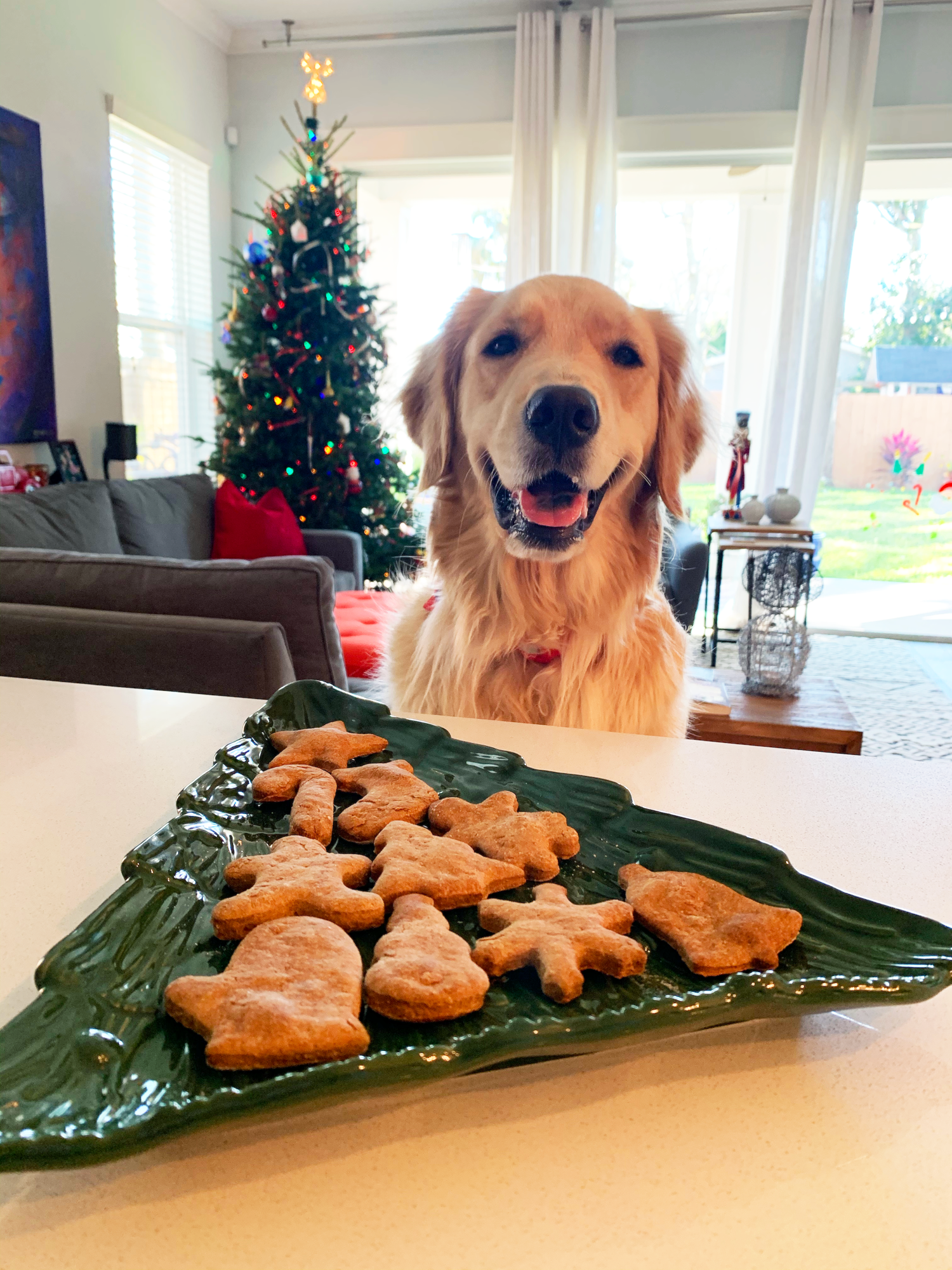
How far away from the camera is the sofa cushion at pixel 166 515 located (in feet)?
12.1

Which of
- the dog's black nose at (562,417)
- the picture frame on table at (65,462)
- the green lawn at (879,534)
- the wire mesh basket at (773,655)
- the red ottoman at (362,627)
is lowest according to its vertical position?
the wire mesh basket at (773,655)

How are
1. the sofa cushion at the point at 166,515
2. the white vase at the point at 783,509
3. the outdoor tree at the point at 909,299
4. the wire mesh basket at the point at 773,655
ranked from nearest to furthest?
the wire mesh basket at the point at 773,655
the sofa cushion at the point at 166,515
the white vase at the point at 783,509
the outdoor tree at the point at 909,299

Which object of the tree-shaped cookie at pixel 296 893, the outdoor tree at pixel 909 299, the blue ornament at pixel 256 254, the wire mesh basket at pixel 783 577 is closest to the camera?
the tree-shaped cookie at pixel 296 893

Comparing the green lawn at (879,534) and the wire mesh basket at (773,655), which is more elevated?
the green lawn at (879,534)

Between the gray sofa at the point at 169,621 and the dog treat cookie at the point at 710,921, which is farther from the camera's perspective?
the gray sofa at the point at 169,621

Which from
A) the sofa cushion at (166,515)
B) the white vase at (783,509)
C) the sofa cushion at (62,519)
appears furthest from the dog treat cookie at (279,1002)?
the white vase at (783,509)

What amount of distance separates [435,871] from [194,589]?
145cm

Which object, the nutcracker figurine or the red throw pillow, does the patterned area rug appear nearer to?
the nutcracker figurine

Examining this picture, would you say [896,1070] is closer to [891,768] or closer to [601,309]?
[891,768]

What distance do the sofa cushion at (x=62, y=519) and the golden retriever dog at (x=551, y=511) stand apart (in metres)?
1.75

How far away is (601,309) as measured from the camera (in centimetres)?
149

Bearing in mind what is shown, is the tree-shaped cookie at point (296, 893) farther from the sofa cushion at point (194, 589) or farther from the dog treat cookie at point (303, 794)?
the sofa cushion at point (194, 589)

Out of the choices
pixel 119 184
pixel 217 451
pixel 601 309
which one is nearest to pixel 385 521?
pixel 217 451

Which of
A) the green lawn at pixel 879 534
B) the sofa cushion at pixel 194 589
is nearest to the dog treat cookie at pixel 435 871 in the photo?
the sofa cushion at pixel 194 589
